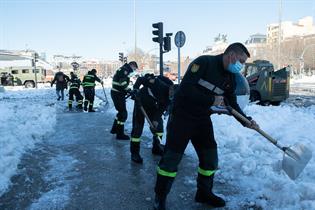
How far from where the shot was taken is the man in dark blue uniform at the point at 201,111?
4152mm

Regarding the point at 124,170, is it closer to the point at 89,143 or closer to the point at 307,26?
the point at 89,143

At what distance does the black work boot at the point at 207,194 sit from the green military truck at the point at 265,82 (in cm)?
1200

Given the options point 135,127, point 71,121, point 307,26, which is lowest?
point 71,121

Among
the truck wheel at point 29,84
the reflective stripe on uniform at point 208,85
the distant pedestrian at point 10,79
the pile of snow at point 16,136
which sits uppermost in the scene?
the reflective stripe on uniform at point 208,85

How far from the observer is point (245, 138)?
732 cm

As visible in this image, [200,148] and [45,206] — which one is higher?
[200,148]

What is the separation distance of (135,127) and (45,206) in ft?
7.73

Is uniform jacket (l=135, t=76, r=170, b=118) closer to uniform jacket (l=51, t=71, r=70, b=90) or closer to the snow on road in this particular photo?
the snow on road

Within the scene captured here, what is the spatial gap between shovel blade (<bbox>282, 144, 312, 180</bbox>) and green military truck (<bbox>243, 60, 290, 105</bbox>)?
11.8m

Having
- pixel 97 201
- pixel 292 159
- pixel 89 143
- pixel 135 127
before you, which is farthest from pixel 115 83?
pixel 292 159

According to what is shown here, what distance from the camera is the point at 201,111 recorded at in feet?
14.2

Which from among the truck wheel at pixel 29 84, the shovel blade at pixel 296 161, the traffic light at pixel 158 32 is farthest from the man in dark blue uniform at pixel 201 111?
the truck wheel at pixel 29 84

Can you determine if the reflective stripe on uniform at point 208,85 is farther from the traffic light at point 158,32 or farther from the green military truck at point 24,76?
the green military truck at point 24,76

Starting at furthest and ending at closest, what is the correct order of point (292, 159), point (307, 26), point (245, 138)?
point (307, 26)
point (245, 138)
point (292, 159)
